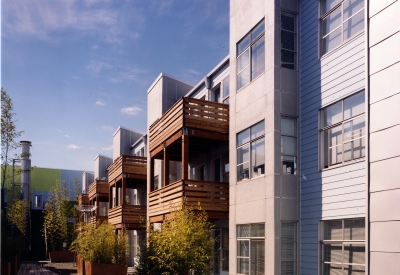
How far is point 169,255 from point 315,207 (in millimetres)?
4353

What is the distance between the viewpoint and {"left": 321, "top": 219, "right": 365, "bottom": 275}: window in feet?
35.3

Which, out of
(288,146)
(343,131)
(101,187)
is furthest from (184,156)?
(101,187)

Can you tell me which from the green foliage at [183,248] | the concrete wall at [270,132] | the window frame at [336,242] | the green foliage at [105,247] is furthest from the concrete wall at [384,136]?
the green foliage at [105,247]

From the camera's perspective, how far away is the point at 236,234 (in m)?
15.2

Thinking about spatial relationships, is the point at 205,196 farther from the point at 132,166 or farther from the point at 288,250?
the point at 132,166

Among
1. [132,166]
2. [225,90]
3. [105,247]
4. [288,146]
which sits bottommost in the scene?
[105,247]

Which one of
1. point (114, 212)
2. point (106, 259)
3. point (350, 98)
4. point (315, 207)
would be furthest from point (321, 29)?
point (114, 212)

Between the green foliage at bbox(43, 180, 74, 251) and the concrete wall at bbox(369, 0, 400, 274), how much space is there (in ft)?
151

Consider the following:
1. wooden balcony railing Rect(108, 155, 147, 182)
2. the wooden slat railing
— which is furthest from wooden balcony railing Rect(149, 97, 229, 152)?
wooden balcony railing Rect(108, 155, 147, 182)

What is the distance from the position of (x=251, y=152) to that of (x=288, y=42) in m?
3.50

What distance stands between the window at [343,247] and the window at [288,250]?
1081 millimetres

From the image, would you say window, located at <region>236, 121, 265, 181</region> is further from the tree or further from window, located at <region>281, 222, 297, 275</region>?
the tree

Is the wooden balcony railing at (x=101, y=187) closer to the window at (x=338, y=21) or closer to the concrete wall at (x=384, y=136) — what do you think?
the window at (x=338, y=21)

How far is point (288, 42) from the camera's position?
45.4 ft
